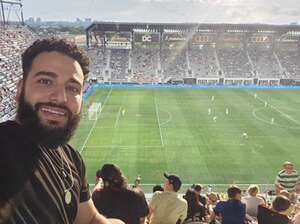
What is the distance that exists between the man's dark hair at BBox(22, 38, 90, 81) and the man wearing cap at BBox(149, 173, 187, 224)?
432 centimetres

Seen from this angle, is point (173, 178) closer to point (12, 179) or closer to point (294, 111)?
point (12, 179)

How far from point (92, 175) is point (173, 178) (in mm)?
15628

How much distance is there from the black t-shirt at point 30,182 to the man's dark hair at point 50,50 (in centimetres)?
43

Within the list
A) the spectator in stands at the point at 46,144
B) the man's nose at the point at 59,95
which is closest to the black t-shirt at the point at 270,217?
the spectator in stands at the point at 46,144

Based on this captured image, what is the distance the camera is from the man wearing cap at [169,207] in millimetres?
6168

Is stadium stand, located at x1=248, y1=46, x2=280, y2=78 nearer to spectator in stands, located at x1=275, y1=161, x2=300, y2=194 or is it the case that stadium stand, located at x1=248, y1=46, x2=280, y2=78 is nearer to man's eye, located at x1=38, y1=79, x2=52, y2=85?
spectator in stands, located at x1=275, y1=161, x2=300, y2=194

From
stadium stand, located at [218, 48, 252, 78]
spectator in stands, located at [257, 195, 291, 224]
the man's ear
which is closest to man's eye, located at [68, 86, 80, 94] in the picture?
the man's ear

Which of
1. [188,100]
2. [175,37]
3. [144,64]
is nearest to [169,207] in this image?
[188,100]

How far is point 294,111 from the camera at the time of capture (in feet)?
123

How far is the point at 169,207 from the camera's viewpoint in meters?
6.23

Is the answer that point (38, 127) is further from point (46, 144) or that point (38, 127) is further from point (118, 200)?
point (118, 200)

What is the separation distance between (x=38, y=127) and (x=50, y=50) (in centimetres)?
49

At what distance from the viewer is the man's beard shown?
2064 millimetres

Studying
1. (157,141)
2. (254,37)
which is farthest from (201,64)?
(157,141)
